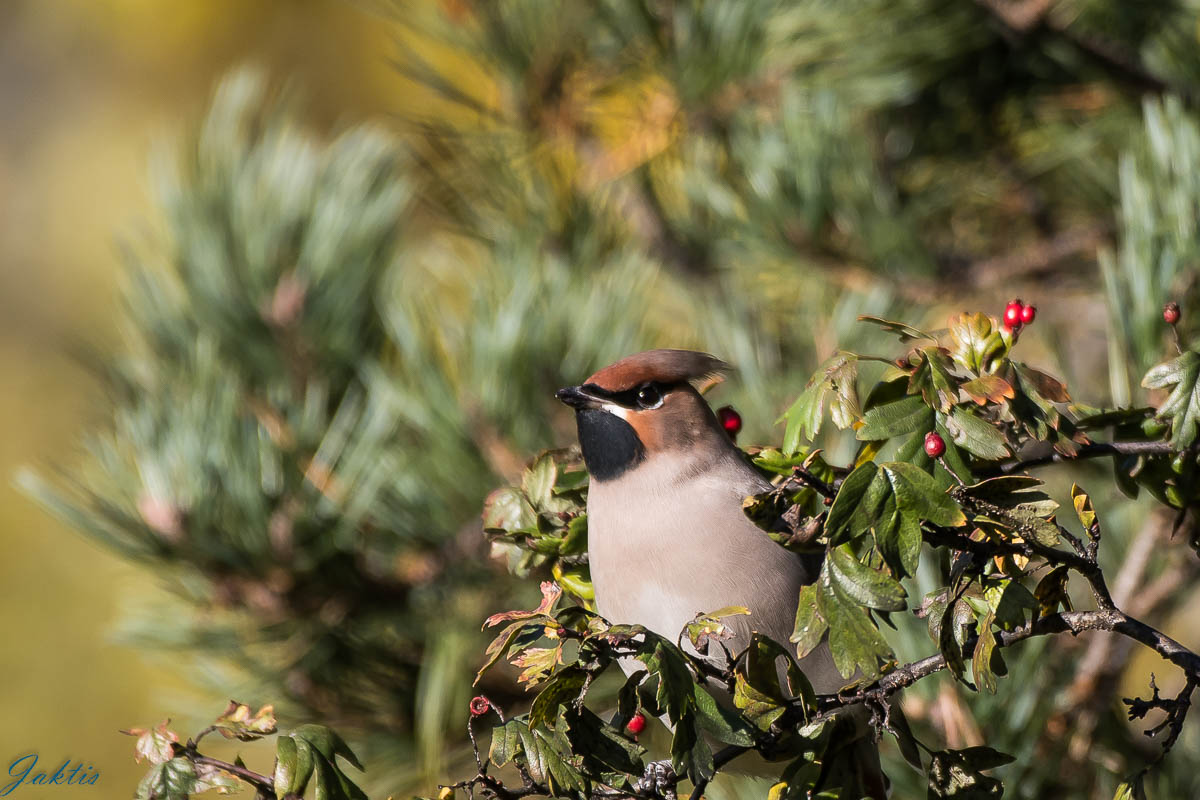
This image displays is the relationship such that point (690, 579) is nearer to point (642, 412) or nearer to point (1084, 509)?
point (642, 412)

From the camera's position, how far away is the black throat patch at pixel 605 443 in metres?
1.98

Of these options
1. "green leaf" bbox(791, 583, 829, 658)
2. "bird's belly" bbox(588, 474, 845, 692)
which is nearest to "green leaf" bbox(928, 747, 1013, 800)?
"green leaf" bbox(791, 583, 829, 658)

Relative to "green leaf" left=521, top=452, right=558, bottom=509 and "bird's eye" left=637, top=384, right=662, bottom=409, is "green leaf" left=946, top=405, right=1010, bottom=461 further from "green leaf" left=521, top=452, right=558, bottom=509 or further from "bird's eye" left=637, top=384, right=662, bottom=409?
"bird's eye" left=637, top=384, right=662, bottom=409

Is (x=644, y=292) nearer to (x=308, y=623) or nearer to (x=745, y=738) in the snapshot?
(x=308, y=623)

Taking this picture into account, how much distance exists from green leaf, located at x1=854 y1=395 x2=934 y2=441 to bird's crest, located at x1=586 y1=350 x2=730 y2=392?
74 cm

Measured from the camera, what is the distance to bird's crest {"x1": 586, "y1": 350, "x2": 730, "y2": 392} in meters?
1.94

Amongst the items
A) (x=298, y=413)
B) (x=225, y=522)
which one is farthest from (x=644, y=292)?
(x=225, y=522)

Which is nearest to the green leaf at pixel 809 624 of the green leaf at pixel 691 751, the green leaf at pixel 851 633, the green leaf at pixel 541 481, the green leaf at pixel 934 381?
the green leaf at pixel 851 633

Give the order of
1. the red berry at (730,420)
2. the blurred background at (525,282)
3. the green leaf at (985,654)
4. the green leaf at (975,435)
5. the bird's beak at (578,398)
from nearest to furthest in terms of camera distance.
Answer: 1. the green leaf at (985,654)
2. the green leaf at (975,435)
3. the red berry at (730,420)
4. the bird's beak at (578,398)
5. the blurred background at (525,282)

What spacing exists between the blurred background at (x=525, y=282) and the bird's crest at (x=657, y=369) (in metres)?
0.33

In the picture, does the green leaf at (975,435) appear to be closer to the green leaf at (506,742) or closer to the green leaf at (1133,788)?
the green leaf at (1133,788)

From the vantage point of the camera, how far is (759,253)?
257 centimetres

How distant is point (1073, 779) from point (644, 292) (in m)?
1.14

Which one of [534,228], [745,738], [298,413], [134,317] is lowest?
[745,738]
